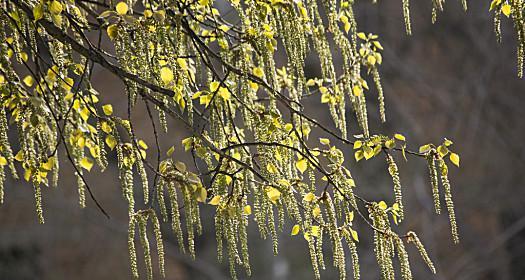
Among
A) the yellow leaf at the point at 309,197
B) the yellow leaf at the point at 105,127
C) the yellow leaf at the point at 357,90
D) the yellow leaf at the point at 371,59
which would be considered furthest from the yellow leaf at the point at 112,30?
the yellow leaf at the point at 371,59

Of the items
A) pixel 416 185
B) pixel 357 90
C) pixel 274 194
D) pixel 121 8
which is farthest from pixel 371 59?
pixel 416 185

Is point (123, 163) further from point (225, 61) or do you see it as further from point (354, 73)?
point (354, 73)

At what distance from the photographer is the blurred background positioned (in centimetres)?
441

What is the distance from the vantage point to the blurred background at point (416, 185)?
4.41m

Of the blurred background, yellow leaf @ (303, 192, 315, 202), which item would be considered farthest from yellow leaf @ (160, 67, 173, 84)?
the blurred background

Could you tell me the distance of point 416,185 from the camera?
477 cm

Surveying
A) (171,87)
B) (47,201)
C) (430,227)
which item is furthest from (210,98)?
(430,227)

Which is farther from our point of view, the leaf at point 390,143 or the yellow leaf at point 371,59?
the yellow leaf at point 371,59

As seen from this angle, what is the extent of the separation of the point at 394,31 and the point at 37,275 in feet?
9.52

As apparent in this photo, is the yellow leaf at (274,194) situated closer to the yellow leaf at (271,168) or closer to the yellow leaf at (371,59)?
the yellow leaf at (271,168)

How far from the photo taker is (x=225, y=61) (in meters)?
1.37

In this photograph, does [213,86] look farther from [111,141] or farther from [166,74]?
[111,141]

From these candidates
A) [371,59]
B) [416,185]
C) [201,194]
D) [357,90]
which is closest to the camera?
[201,194]

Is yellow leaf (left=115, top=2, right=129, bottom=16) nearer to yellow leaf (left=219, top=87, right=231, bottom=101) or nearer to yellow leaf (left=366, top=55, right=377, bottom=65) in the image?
yellow leaf (left=219, top=87, right=231, bottom=101)
